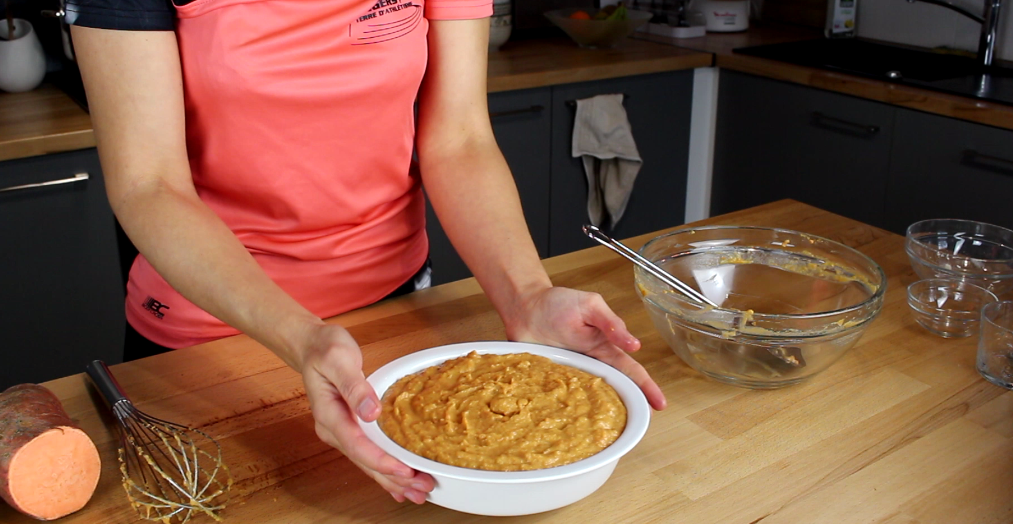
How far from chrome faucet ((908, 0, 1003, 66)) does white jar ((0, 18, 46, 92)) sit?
239 centimetres

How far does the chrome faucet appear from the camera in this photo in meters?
2.48

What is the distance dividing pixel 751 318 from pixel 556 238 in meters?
1.84

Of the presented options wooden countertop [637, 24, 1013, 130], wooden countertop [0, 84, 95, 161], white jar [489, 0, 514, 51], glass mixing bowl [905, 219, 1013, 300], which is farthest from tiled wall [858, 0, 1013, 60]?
wooden countertop [0, 84, 95, 161]

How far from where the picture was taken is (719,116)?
289 centimetres

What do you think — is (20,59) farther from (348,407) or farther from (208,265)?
(348,407)

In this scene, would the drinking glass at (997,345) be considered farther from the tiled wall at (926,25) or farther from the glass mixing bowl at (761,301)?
the tiled wall at (926,25)

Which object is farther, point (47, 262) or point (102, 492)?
point (47, 262)

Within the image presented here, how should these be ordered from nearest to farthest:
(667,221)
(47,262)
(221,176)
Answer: (221,176), (47,262), (667,221)

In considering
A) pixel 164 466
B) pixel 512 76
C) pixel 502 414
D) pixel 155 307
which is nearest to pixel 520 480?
pixel 502 414

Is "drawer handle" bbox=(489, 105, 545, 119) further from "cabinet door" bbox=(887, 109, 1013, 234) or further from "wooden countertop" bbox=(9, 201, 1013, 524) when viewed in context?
"wooden countertop" bbox=(9, 201, 1013, 524)

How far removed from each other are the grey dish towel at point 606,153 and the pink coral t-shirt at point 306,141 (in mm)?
1365

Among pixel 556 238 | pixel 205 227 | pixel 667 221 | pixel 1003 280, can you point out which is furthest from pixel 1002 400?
pixel 667 221

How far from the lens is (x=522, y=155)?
260cm

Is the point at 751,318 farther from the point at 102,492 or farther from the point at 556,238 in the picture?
the point at 556,238
